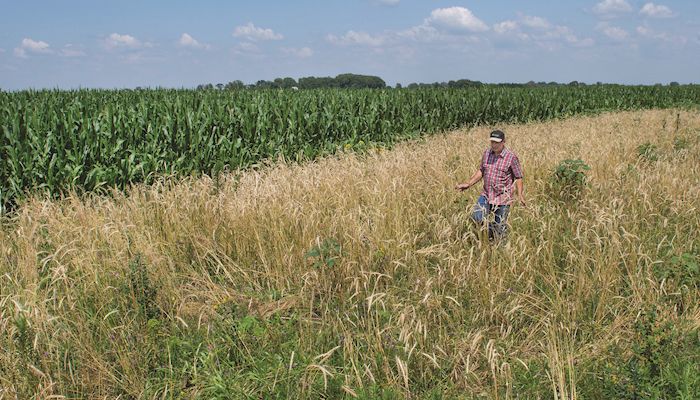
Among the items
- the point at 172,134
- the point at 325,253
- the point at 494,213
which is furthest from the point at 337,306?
the point at 172,134

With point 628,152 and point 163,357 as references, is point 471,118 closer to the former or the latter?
point 628,152

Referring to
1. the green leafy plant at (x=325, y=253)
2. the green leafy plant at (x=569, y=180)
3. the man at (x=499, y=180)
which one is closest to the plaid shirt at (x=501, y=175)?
the man at (x=499, y=180)

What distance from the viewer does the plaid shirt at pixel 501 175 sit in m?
5.61

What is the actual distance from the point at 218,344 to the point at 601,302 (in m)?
2.89

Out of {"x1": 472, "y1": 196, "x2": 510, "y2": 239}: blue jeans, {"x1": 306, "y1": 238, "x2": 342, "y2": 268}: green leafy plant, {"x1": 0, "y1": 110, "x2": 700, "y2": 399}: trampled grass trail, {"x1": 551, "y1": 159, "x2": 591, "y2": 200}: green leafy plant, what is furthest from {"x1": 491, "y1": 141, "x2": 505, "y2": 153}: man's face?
{"x1": 306, "y1": 238, "x2": 342, "y2": 268}: green leafy plant

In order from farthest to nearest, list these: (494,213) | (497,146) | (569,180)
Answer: (569,180) → (497,146) → (494,213)

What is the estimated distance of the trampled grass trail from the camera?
10.8 ft

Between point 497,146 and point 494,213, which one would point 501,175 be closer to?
point 497,146

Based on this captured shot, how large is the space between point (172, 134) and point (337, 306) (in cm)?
686

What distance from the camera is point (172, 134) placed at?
9938 millimetres

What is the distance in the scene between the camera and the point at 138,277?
4.05 meters

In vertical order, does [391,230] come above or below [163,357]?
above

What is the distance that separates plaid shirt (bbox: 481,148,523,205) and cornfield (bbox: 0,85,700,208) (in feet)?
13.3

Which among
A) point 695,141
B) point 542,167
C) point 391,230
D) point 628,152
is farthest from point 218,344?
point 695,141
